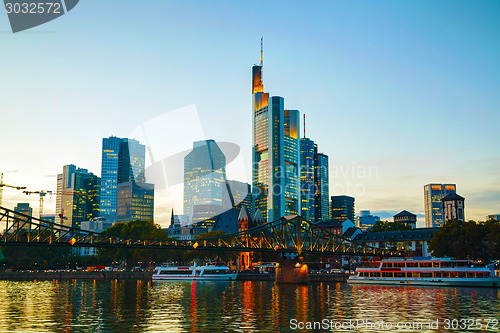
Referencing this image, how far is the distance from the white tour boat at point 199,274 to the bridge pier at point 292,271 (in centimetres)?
2121

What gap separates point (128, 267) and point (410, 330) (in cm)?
14422

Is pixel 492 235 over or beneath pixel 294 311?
over

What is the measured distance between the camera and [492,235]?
104m

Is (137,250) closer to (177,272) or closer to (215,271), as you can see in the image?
(177,272)

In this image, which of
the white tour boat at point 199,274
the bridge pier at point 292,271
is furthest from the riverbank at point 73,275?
the bridge pier at point 292,271

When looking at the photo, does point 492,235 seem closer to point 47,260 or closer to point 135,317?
point 135,317

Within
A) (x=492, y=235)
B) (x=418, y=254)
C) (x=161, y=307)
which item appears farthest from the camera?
(x=418, y=254)

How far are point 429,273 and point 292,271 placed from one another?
29.6 meters

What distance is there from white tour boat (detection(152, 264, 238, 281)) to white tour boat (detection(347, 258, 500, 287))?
36.9 m

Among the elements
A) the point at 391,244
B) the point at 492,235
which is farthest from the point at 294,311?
the point at 391,244

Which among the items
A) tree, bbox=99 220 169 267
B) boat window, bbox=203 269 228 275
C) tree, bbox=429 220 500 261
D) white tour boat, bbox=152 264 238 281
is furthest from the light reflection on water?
tree, bbox=99 220 169 267

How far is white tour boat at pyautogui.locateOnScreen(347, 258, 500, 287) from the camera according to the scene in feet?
304

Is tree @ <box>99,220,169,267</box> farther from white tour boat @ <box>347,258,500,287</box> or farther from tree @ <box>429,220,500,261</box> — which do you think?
tree @ <box>429,220,500,261</box>

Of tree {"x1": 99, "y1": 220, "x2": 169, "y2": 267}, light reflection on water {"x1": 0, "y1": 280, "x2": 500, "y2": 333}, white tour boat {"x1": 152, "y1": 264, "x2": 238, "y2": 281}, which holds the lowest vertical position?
white tour boat {"x1": 152, "y1": 264, "x2": 238, "y2": 281}
